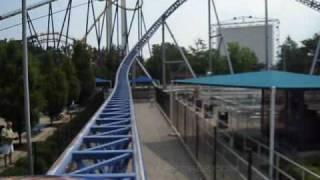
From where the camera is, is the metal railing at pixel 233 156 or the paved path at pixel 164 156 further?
the paved path at pixel 164 156

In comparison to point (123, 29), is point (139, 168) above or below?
below

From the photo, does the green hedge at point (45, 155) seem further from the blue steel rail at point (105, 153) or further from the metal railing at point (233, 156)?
the blue steel rail at point (105, 153)

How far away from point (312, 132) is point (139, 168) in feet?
46.8

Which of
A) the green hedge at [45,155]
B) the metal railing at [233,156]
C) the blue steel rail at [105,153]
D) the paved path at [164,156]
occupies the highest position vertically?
the blue steel rail at [105,153]

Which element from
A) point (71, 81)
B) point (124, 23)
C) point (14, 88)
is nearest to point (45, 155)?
point (14, 88)

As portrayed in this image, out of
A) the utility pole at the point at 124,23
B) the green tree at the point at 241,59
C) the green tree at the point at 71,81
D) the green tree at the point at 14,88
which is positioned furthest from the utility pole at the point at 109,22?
the green tree at the point at 241,59

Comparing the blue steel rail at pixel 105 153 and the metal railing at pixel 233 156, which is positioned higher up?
the blue steel rail at pixel 105 153

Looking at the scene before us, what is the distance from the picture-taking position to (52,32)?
58781 mm

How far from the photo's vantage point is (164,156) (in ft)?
56.0

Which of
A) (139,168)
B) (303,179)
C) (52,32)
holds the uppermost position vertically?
(52,32)

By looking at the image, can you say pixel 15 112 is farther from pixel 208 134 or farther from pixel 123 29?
pixel 123 29

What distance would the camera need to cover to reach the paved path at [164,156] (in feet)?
46.0

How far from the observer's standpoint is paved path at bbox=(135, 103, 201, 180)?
14016 millimetres

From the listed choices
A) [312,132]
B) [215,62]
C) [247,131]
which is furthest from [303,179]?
[215,62]
